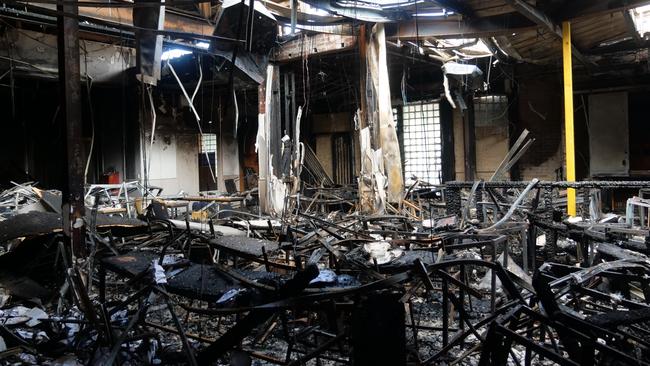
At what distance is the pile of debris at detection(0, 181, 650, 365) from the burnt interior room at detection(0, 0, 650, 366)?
0.03 m

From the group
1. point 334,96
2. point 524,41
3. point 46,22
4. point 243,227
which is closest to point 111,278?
point 243,227

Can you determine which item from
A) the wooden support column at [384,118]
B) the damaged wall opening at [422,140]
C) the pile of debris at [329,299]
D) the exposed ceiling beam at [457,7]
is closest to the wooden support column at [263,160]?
the wooden support column at [384,118]

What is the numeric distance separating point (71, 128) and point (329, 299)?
3.40 metres

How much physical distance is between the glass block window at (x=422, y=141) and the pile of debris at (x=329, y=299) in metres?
8.18

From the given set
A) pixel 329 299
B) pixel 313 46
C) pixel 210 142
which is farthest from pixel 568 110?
pixel 210 142

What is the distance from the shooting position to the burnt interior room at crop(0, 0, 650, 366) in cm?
319

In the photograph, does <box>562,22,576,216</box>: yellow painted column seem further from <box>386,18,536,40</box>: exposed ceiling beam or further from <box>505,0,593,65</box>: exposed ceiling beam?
<box>386,18,536,40</box>: exposed ceiling beam

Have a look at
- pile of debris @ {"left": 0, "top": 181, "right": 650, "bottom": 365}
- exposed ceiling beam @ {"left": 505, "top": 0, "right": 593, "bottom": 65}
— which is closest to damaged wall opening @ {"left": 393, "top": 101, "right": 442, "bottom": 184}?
exposed ceiling beam @ {"left": 505, "top": 0, "right": 593, "bottom": 65}

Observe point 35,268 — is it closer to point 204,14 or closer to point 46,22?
point 46,22

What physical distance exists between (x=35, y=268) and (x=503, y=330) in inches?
230

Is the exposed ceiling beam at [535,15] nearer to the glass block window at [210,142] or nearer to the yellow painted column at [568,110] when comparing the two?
the yellow painted column at [568,110]

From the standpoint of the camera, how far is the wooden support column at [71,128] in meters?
4.51

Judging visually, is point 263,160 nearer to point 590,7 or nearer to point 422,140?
point 422,140

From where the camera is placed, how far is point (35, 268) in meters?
5.82
